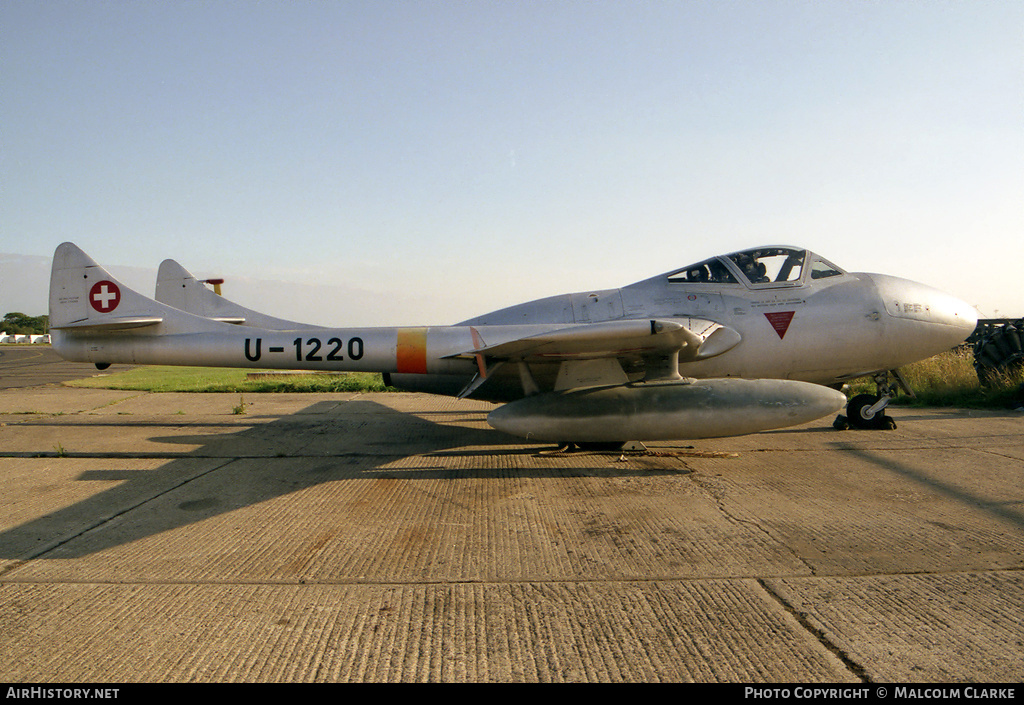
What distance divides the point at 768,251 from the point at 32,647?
8032mm

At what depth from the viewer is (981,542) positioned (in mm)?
3705

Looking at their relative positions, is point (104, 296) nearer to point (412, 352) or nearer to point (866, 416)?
point (412, 352)

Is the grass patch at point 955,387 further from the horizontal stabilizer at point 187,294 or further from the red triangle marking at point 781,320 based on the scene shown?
the horizontal stabilizer at point 187,294

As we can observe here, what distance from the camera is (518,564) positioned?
3502 millimetres

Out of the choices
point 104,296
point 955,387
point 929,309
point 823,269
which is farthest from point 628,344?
point 955,387

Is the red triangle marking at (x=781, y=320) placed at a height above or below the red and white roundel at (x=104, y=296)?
below

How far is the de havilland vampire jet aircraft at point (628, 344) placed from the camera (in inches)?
238

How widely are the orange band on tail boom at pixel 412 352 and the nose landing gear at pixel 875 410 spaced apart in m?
5.95

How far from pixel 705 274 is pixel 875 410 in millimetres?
3113

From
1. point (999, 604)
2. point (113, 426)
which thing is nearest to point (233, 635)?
point (999, 604)

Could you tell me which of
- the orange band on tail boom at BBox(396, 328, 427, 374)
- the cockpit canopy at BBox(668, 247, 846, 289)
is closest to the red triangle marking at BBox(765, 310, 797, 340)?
the cockpit canopy at BBox(668, 247, 846, 289)

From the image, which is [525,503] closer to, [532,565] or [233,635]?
[532,565]

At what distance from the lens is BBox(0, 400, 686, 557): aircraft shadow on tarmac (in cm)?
426

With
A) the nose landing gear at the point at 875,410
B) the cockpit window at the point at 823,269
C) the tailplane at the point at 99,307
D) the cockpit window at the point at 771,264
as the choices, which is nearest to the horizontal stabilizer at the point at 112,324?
the tailplane at the point at 99,307
